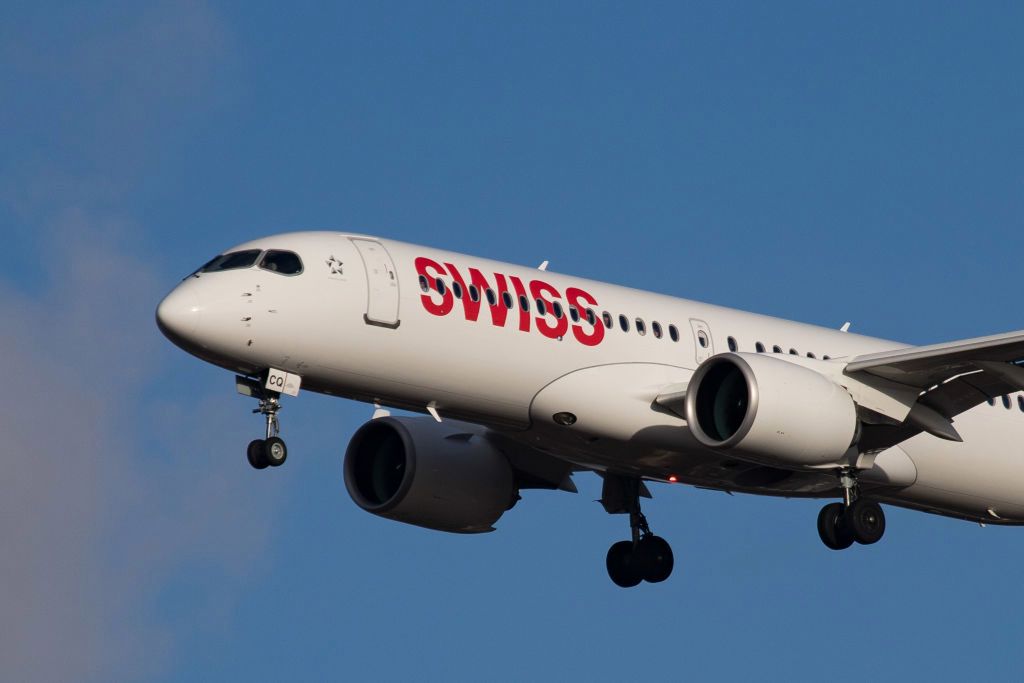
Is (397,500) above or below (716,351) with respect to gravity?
below

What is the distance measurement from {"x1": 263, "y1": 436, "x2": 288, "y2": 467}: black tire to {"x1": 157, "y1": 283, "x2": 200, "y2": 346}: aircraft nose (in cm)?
225

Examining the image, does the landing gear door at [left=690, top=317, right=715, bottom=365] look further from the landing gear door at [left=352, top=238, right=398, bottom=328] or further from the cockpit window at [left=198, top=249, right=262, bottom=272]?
the cockpit window at [left=198, top=249, right=262, bottom=272]

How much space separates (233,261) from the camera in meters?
35.5

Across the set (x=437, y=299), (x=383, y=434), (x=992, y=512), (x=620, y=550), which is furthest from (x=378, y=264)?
(x=992, y=512)

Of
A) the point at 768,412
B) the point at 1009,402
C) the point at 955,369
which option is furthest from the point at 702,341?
the point at 1009,402

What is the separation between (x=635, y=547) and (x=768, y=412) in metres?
8.04

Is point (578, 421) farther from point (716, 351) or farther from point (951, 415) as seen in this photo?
point (951, 415)

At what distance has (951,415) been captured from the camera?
39.0 m

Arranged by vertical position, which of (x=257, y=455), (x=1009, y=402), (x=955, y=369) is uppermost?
(x=1009, y=402)

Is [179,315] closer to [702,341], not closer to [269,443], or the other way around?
[269,443]

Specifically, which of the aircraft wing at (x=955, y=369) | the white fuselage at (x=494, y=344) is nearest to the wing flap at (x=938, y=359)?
the aircraft wing at (x=955, y=369)

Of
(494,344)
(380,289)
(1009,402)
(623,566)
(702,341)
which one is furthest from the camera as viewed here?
(623,566)

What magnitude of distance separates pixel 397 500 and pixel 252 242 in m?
7.53

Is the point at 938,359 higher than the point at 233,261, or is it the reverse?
the point at 938,359
